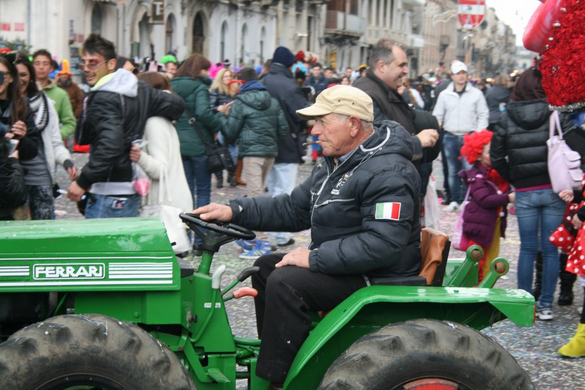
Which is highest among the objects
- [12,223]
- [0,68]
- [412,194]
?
[0,68]

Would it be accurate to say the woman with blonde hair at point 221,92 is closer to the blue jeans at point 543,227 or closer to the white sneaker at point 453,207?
the white sneaker at point 453,207

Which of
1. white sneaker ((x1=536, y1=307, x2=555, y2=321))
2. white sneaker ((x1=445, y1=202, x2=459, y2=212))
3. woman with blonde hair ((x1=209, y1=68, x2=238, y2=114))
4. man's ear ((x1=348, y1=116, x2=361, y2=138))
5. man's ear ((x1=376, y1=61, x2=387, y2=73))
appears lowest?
white sneaker ((x1=445, y1=202, x2=459, y2=212))

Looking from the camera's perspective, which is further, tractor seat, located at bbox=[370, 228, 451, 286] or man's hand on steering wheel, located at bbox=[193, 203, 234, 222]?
man's hand on steering wheel, located at bbox=[193, 203, 234, 222]

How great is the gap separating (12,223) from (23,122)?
243 cm

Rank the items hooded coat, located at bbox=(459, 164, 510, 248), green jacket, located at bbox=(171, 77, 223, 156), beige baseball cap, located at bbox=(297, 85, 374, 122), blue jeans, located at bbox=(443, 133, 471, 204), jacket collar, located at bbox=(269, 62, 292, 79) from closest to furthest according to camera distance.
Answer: beige baseball cap, located at bbox=(297, 85, 374, 122) < hooded coat, located at bbox=(459, 164, 510, 248) < green jacket, located at bbox=(171, 77, 223, 156) < jacket collar, located at bbox=(269, 62, 292, 79) < blue jeans, located at bbox=(443, 133, 471, 204)

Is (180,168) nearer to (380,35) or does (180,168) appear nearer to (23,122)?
(23,122)

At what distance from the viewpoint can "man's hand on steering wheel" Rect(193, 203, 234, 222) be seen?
396 centimetres

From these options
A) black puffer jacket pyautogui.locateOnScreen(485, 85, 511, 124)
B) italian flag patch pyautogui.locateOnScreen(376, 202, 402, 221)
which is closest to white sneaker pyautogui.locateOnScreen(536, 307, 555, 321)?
italian flag patch pyautogui.locateOnScreen(376, 202, 402, 221)

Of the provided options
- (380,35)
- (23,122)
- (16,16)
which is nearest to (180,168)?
(23,122)

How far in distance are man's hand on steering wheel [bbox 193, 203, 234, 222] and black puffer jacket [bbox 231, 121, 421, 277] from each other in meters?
0.05

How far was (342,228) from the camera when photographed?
151 inches

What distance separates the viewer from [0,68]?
5758 mm

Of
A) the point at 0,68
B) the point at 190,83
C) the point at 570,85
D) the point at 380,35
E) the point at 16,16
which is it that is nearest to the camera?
the point at 570,85

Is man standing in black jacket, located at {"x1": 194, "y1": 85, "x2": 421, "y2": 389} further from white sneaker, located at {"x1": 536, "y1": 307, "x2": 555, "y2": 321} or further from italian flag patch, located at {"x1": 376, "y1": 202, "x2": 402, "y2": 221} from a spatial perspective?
white sneaker, located at {"x1": 536, "y1": 307, "x2": 555, "y2": 321}
